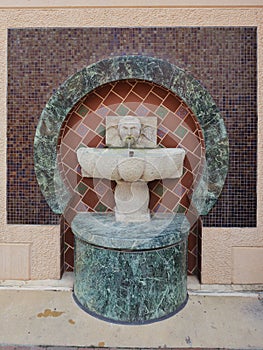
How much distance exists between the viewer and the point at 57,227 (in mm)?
3117

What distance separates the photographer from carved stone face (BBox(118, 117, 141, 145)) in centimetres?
Answer: 302

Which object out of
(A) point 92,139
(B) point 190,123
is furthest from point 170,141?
(A) point 92,139

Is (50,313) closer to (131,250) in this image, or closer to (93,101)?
(131,250)

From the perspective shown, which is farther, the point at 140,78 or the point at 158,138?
the point at 158,138

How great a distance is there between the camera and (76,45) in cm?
304

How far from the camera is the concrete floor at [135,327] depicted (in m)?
2.31

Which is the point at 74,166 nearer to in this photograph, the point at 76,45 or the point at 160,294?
the point at 76,45

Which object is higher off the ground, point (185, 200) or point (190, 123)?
point (190, 123)

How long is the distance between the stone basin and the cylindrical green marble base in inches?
23.5

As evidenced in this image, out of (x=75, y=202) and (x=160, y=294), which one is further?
(x=75, y=202)

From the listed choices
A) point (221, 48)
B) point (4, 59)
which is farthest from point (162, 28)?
point (4, 59)

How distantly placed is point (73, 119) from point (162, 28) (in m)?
1.21

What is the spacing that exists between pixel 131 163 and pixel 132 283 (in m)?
0.95

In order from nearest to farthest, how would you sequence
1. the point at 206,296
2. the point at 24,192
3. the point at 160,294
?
the point at 160,294 → the point at 206,296 → the point at 24,192
